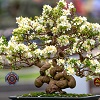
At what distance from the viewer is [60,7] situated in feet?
12.5

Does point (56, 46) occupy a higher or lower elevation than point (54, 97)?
higher

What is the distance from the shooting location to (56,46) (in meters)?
3.76

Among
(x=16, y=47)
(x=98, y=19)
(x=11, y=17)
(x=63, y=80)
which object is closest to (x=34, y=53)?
(x=16, y=47)

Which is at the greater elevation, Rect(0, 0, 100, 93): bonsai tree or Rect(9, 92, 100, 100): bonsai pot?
Rect(0, 0, 100, 93): bonsai tree

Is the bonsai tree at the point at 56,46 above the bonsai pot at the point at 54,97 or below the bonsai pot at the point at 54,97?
above

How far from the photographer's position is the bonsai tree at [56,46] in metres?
3.59

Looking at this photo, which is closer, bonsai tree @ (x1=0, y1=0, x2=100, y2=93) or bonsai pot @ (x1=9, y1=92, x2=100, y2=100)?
bonsai pot @ (x1=9, y1=92, x2=100, y2=100)

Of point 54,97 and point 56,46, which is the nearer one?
point 54,97

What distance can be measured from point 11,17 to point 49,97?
5.48 metres

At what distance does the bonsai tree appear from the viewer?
3594 mm

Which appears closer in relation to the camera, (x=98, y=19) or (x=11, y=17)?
(x=98, y=19)

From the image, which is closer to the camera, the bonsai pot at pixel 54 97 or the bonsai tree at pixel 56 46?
the bonsai pot at pixel 54 97

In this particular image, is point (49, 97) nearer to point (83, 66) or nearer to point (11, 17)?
point (83, 66)

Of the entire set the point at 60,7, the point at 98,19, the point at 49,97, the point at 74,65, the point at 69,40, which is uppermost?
the point at 98,19
